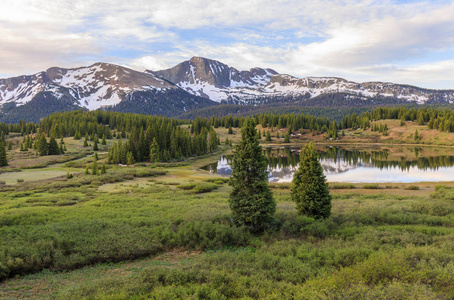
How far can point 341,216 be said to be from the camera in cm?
2338

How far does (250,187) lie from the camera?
850 inches

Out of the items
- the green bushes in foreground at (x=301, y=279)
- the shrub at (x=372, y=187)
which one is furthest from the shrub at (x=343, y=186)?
the green bushes in foreground at (x=301, y=279)

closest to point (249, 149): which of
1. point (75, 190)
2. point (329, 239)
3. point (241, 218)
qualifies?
point (241, 218)

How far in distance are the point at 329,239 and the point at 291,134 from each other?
15987cm

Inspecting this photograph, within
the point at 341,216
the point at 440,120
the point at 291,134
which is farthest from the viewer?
the point at 291,134

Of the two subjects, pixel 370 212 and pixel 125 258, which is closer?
pixel 125 258

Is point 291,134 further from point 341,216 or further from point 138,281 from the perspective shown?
point 138,281

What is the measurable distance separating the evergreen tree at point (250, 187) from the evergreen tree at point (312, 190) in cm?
317

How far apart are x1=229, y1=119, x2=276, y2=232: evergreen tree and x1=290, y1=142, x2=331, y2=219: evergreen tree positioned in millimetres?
3165

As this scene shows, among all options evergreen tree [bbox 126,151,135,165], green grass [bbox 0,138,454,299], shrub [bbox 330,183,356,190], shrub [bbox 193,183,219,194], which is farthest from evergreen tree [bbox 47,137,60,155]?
shrub [bbox 330,183,356,190]

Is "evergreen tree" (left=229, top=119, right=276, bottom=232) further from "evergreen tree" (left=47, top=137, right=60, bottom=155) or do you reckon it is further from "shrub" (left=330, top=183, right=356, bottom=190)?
"evergreen tree" (left=47, top=137, right=60, bottom=155)

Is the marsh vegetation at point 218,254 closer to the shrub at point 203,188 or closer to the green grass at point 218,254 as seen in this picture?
the green grass at point 218,254

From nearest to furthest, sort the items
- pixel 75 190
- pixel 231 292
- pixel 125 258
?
1. pixel 231 292
2. pixel 125 258
3. pixel 75 190

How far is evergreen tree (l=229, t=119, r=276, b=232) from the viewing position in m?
20.6
